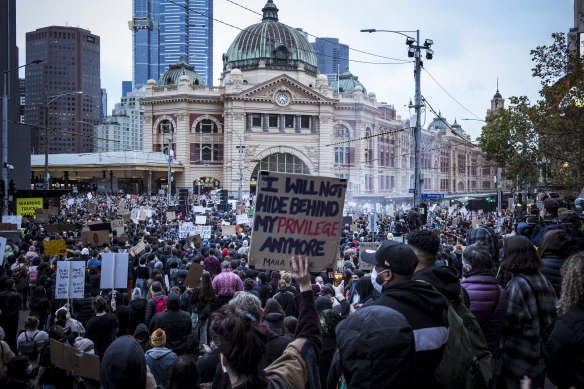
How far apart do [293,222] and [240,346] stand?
1.43 metres

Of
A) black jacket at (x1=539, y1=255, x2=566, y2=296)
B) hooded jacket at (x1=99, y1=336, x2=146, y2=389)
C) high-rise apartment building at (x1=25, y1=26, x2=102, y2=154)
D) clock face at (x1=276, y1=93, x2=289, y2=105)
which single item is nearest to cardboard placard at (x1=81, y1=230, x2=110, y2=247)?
hooded jacket at (x1=99, y1=336, x2=146, y2=389)

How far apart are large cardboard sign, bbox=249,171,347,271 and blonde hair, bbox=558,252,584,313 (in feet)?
5.35

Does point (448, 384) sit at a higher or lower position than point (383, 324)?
lower

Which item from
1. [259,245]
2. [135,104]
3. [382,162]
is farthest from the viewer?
[135,104]

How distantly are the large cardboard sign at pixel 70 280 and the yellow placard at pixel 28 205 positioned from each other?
14887 mm

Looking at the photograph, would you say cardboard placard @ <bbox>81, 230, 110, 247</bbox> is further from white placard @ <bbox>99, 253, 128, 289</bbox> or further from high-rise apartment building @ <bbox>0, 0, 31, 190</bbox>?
high-rise apartment building @ <bbox>0, 0, 31, 190</bbox>

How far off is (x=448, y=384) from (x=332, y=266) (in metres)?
1.20

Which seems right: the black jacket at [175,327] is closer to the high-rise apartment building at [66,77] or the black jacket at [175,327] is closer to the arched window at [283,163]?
the arched window at [283,163]

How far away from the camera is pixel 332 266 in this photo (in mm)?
4234

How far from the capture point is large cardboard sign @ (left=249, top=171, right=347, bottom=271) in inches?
164

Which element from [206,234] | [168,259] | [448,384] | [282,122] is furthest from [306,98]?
[448,384]

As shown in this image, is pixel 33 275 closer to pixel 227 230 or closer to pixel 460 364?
pixel 227 230

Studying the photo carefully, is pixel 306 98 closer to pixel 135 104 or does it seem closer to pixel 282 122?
pixel 282 122

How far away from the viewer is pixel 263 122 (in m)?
62.6
